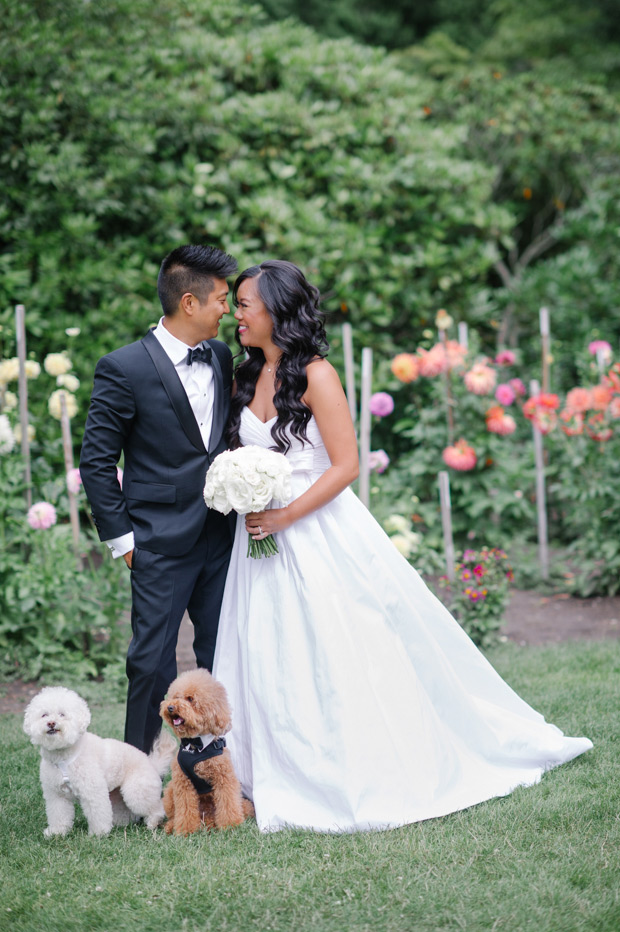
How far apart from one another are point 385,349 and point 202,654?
443cm

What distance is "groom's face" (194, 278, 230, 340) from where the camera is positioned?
333 cm

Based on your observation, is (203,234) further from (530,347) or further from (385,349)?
(530,347)

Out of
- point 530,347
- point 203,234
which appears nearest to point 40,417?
point 203,234

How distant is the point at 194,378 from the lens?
11.2 ft

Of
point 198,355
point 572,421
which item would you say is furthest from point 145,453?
point 572,421

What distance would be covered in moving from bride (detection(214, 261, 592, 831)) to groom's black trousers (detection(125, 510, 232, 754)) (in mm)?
100

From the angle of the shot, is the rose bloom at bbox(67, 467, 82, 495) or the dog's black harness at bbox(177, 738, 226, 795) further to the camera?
the rose bloom at bbox(67, 467, 82, 495)

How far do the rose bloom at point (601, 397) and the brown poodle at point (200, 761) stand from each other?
385 cm

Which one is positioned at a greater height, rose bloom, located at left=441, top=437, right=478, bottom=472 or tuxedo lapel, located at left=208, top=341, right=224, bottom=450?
tuxedo lapel, located at left=208, top=341, right=224, bottom=450

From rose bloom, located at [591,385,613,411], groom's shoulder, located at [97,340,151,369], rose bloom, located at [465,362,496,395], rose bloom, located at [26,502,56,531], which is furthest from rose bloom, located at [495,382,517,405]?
groom's shoulder, located at [97,340,151,369]

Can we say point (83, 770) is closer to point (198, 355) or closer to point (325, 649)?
point (325, 649)

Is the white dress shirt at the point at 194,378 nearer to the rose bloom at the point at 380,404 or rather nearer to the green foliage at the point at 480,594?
the green foliage at the point at 480,594

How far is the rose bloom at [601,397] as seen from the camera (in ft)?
19.7

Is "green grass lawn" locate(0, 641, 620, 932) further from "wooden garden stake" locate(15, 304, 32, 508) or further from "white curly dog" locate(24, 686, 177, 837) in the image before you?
"wooden garden stake" locate(15, 304, 32, 508)
